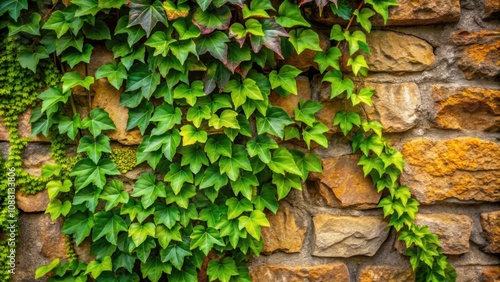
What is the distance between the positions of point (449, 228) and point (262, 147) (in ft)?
2.64

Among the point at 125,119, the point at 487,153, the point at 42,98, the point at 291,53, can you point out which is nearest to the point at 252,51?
the point at 291,53

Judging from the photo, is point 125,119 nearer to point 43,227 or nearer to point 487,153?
point 43,227

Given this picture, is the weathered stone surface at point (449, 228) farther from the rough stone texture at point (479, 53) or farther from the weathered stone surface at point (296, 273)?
the rough stone texture at point (479, 53)

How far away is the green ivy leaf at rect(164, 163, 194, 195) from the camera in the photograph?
1.45 meters

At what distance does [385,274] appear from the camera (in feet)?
5.37

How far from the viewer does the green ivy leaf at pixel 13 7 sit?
136cm

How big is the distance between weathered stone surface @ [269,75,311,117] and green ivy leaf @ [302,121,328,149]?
0.29ft

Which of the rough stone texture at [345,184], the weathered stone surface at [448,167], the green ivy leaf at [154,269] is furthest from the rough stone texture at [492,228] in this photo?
the green ivy leaf at [154,269]

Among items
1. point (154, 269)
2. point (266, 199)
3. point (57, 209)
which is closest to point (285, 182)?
point (266, 199)

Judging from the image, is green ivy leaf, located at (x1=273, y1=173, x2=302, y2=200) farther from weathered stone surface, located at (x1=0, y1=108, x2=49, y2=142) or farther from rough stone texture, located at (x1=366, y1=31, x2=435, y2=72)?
weathered stone surface, located at (x1=0, y1=108, x2=49, y2=142)

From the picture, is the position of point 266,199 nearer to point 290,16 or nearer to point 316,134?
point 316,134

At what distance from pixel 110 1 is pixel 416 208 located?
4.29 ft

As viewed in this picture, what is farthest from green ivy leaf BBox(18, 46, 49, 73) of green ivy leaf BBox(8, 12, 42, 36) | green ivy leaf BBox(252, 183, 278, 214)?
green ivy leaf BBox(252, 183, 278, 214)

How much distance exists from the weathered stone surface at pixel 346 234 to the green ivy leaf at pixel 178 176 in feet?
1.68
